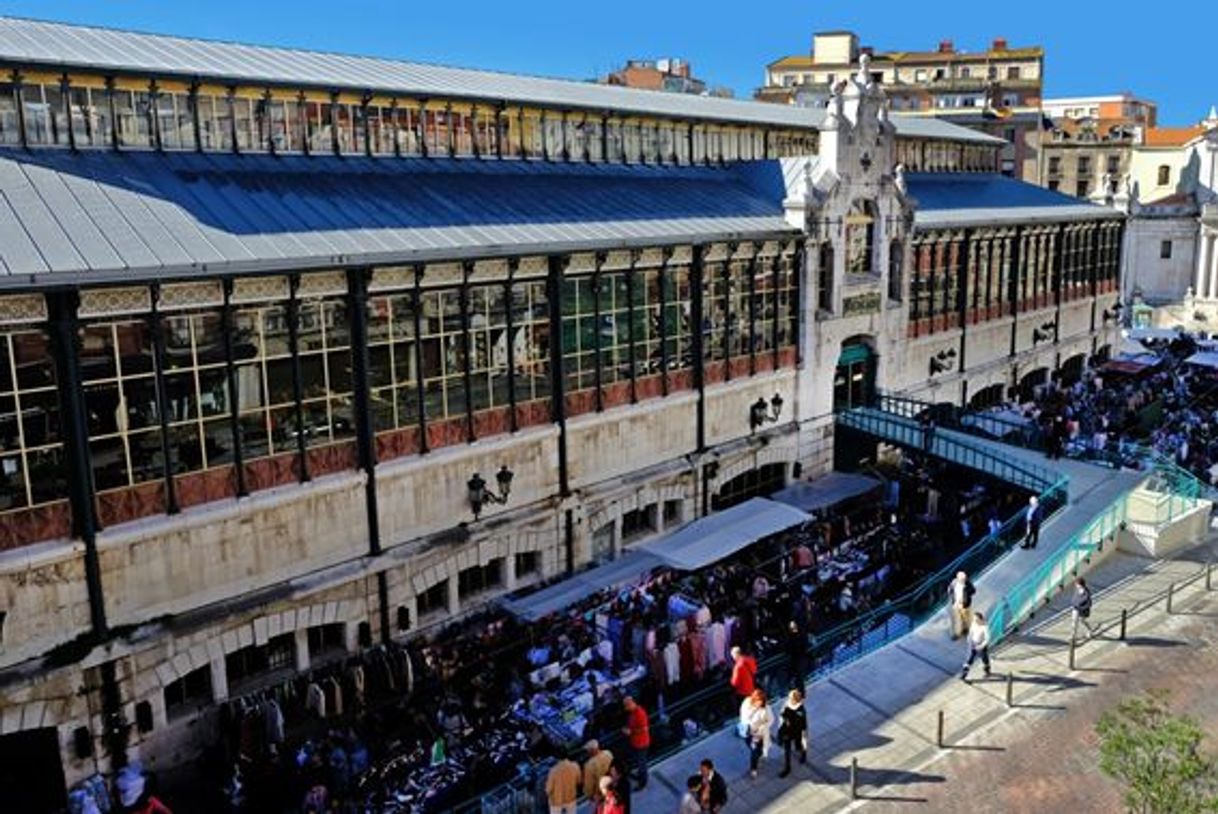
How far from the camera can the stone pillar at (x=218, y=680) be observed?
1891cm

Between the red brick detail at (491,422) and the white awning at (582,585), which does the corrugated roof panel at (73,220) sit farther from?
the white awning at (582,585)

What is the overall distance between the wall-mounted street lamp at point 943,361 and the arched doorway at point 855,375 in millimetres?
4248

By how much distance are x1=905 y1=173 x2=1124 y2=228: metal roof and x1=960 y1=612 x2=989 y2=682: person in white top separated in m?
→ 19.9

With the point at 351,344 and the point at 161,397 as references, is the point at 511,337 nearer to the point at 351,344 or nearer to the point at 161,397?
the point at 351,344

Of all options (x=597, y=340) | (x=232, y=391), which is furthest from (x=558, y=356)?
(x=232, y=391)

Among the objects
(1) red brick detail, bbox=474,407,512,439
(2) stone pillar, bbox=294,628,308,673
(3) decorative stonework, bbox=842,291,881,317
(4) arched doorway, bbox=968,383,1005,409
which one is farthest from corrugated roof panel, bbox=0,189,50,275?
(4) arched doorway, bbox=968,383,1005,409

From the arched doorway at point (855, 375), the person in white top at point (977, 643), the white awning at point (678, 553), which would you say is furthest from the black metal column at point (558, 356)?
the arched doorway at point (855, 375)

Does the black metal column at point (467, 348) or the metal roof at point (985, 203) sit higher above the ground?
the metal roof at point (985, 203)

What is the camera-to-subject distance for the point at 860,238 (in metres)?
33.3

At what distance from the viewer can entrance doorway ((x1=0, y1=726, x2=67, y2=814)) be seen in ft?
56.8

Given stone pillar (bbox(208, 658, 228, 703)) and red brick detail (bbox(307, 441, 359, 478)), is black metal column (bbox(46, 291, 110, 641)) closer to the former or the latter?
stone pillar (bbox(208, 658, 228, 703))

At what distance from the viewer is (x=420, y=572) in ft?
71.9

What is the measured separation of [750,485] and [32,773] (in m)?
19.4

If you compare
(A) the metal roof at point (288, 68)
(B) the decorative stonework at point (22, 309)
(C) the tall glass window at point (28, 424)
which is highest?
(A) the metal roof at point (288, 68)
